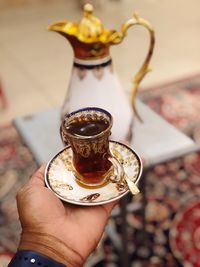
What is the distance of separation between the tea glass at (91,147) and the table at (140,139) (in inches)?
11.4

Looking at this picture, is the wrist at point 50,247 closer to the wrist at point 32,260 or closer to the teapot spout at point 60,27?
the wrist at point 32,260

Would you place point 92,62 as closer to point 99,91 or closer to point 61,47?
point 99,91

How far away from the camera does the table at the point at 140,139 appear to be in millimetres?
1213

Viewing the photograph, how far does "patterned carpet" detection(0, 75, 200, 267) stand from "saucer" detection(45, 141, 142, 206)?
2.15ft

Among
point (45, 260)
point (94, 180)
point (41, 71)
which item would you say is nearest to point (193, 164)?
point (94, 180)

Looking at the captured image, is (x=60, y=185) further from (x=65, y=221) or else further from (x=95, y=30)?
(x=95, y=30)

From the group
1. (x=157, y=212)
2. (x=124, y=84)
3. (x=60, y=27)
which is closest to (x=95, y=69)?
(x=60, y=27)

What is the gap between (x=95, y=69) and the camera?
1.12m

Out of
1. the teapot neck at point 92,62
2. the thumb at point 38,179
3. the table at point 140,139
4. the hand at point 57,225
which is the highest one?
the teapot neck at point 92,62

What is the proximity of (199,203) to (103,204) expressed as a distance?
938 millimetres

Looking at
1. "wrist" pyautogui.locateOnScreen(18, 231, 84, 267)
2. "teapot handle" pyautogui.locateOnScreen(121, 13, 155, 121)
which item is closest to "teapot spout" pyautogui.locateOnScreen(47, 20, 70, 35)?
"teapot handle" pyautogui.locateOnScreen(121, 13, 155, 121)

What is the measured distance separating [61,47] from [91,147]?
9.03ft

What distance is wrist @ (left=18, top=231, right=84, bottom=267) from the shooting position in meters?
0.78

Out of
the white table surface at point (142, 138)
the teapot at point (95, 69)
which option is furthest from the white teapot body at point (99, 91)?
the white table surface at point (142, 138)
